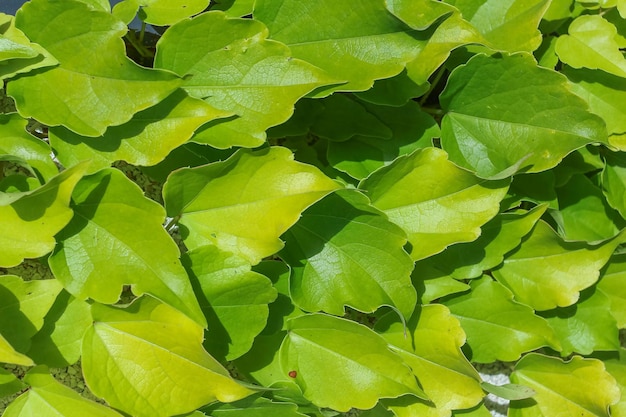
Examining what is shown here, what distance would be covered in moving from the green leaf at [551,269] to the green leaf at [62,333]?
0.45 m

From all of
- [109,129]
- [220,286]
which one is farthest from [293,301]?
[109,129]

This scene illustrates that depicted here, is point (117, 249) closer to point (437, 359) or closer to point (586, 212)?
point (437, 359)

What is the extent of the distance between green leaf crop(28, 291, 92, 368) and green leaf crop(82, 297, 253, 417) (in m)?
0.03

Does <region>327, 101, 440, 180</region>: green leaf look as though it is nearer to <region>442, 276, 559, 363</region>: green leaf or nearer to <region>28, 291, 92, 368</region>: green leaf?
<region>442, 276, 559, 363</region>: green leaf

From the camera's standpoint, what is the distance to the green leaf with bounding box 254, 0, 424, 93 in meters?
0.53

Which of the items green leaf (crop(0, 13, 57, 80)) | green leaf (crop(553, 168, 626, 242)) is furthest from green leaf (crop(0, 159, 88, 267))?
green leaf (crop(553, 168, 626, 242))

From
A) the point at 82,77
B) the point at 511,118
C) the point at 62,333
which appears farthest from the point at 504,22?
the point at 62,333

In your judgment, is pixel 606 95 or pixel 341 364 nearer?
pixel 341 364

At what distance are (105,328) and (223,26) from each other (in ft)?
0.87

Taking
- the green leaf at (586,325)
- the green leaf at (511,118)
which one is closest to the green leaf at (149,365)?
the green leaf at (511,118)

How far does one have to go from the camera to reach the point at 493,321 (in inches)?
28.2

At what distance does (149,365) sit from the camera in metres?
0.52

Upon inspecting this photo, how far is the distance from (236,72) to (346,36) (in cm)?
10

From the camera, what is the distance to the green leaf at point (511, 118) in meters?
0.63
